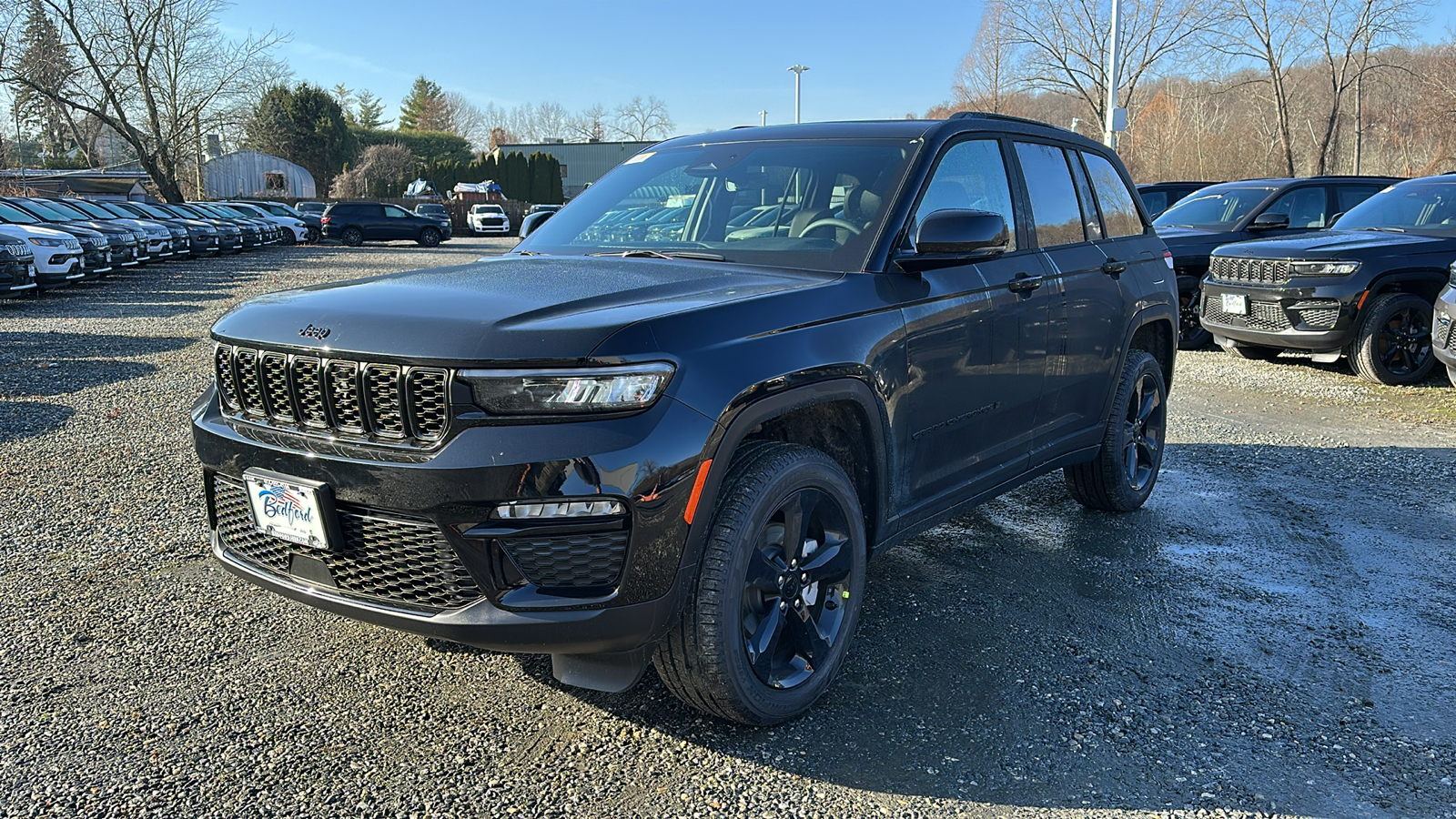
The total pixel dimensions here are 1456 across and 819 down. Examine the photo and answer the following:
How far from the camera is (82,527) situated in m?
4.90

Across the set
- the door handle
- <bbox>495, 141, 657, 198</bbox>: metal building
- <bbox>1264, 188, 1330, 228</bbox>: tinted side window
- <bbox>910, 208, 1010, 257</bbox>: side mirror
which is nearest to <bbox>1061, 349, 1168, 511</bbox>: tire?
the door handle

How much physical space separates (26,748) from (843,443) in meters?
2.50

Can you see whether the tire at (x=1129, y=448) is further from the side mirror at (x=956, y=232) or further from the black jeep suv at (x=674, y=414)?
the side mirror at (x=956, y=232)

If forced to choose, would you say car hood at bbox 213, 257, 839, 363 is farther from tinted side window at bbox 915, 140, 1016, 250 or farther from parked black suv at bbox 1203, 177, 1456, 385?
parked black suv at bbox 1203, 177, 1456, 385

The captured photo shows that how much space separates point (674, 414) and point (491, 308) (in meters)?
0.60

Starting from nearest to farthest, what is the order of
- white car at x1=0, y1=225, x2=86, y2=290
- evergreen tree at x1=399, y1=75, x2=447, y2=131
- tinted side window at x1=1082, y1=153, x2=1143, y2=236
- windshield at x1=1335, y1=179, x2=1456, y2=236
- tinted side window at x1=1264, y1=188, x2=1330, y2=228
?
tinted side window at x1=1082, y1=153, x2=1143, y2=236
windshield at x1=1335, y1=179, x2=1456, y2=236
tinted side window at x1=1264, y1=188, x2=1330, y2=228
white car at x1=0, y1=225, x2=86, y2=290
evergreen tree at x1=399, y1=75, x2=447, y2=131

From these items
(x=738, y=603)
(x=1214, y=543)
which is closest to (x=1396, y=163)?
(x=1214, y=543)

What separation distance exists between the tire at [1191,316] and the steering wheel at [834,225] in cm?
880

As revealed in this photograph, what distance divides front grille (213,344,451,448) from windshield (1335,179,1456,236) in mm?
10218

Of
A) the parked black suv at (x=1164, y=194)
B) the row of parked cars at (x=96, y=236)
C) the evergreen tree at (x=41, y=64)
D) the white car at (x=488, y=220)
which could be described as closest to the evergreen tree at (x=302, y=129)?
the white car at (x=488, y=220)

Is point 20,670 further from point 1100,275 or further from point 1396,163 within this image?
point 1396,163

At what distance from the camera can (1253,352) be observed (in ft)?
36.7

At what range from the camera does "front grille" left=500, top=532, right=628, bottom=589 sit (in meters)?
2.56

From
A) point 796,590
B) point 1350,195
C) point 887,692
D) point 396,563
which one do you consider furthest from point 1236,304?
point 396,563
